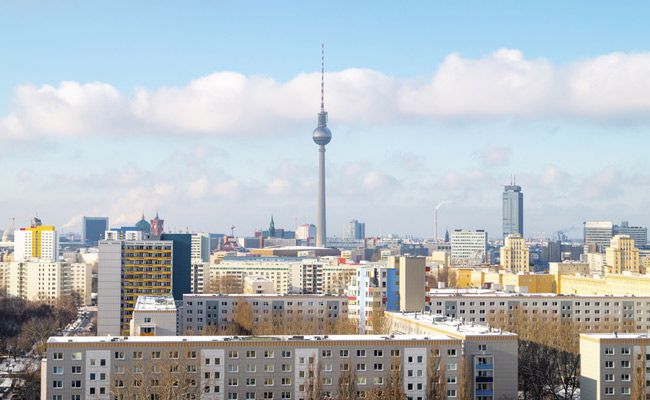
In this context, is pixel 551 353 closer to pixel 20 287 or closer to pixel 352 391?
pixel 352 391

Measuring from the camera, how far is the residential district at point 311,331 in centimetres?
2741

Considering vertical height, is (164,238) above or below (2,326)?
above

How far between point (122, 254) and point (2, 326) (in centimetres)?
1374

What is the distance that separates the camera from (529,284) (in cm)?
6838

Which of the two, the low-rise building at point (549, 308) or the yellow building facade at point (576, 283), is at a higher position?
the yellow building facade at point (576, 283)

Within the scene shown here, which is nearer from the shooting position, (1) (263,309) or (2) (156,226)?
(1) (263,309)

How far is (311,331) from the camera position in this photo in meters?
47.3

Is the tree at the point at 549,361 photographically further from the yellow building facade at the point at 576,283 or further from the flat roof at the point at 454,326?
the yellow building facade at the point at 576,283

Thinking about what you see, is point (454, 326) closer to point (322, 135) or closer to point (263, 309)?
point (263, 309)

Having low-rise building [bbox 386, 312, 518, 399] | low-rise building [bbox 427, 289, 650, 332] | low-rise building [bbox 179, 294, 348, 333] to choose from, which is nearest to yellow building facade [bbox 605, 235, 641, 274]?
low-rise building [bbox 427, 289, 650, 332]

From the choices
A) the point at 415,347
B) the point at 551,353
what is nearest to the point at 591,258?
the point at 551,353

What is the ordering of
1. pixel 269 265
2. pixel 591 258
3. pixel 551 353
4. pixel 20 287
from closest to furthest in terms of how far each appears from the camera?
pixel 551 353, pixel 20 287, pixel 269 265, pixel 591 258

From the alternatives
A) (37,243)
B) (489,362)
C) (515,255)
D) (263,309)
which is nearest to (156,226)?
(37,243)

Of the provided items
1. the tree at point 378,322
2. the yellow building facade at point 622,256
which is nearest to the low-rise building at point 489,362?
the tree at point 378,322
